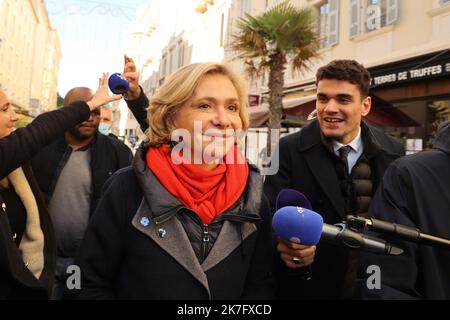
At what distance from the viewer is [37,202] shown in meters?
2.15

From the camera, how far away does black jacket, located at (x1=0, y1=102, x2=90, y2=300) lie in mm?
1751

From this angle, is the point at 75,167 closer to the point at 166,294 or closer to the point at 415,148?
the point at 166,294

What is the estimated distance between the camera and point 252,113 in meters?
9.73

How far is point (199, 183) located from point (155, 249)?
0.96 ft

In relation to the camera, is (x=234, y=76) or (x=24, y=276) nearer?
(x=234, y=76)

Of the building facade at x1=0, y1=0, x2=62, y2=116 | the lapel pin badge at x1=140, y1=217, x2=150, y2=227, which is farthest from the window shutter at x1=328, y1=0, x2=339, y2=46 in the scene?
the building facade at x1=0, y1=0, x2=62, y2=116

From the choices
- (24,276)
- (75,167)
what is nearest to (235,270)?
(24,276)

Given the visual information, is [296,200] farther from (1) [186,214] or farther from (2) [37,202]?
(2) [37,202]

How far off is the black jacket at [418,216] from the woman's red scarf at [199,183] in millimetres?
523

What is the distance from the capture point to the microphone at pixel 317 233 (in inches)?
44.8

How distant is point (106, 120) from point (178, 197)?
3.11 meters

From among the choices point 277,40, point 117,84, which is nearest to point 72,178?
point 117,84

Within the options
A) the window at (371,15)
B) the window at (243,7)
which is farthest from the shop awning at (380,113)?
the window at (243,7)

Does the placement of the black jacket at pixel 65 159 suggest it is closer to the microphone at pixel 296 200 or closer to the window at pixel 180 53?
the microphone at pixel 296 200
